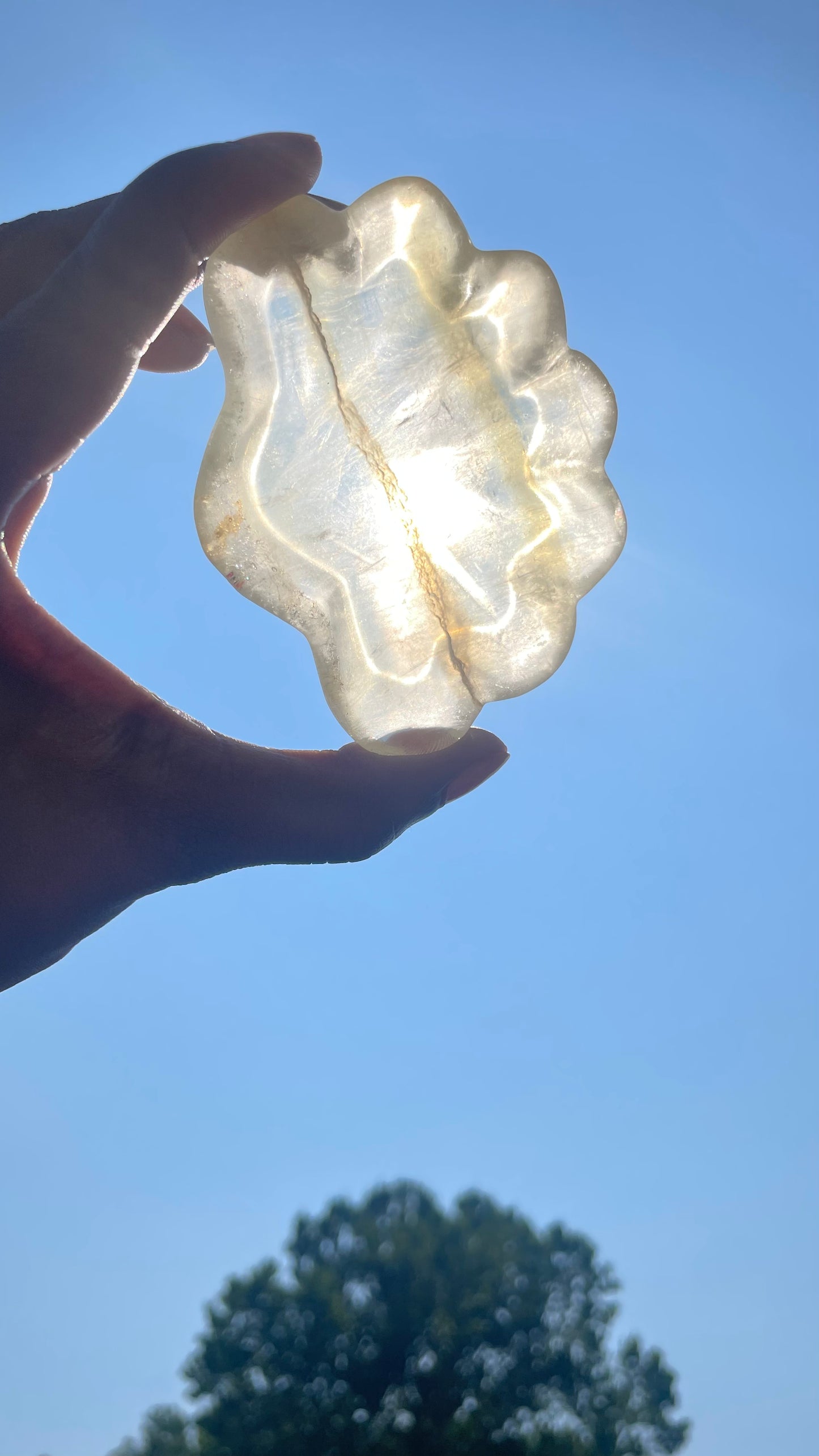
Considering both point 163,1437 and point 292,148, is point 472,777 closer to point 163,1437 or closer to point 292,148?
point 292,148

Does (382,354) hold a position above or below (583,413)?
below

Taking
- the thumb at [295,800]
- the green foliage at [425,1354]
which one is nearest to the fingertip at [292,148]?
the thumb at [295,800]

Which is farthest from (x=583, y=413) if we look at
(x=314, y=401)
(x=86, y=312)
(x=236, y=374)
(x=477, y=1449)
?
(x=477, y=1449)

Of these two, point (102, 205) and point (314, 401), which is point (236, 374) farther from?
point (102, 205)

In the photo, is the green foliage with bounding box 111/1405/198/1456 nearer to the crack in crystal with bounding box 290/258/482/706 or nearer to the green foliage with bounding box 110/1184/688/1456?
the green foliage with bounding box 110/1184/688/1456

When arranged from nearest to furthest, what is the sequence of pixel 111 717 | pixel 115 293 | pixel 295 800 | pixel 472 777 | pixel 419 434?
pixel 115 293
pixel 111 717
pixel 295 800
pixel 472 777
pixel 419 434

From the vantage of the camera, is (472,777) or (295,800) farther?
(472,777)

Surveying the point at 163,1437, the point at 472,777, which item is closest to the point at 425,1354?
the point at 163,1437
